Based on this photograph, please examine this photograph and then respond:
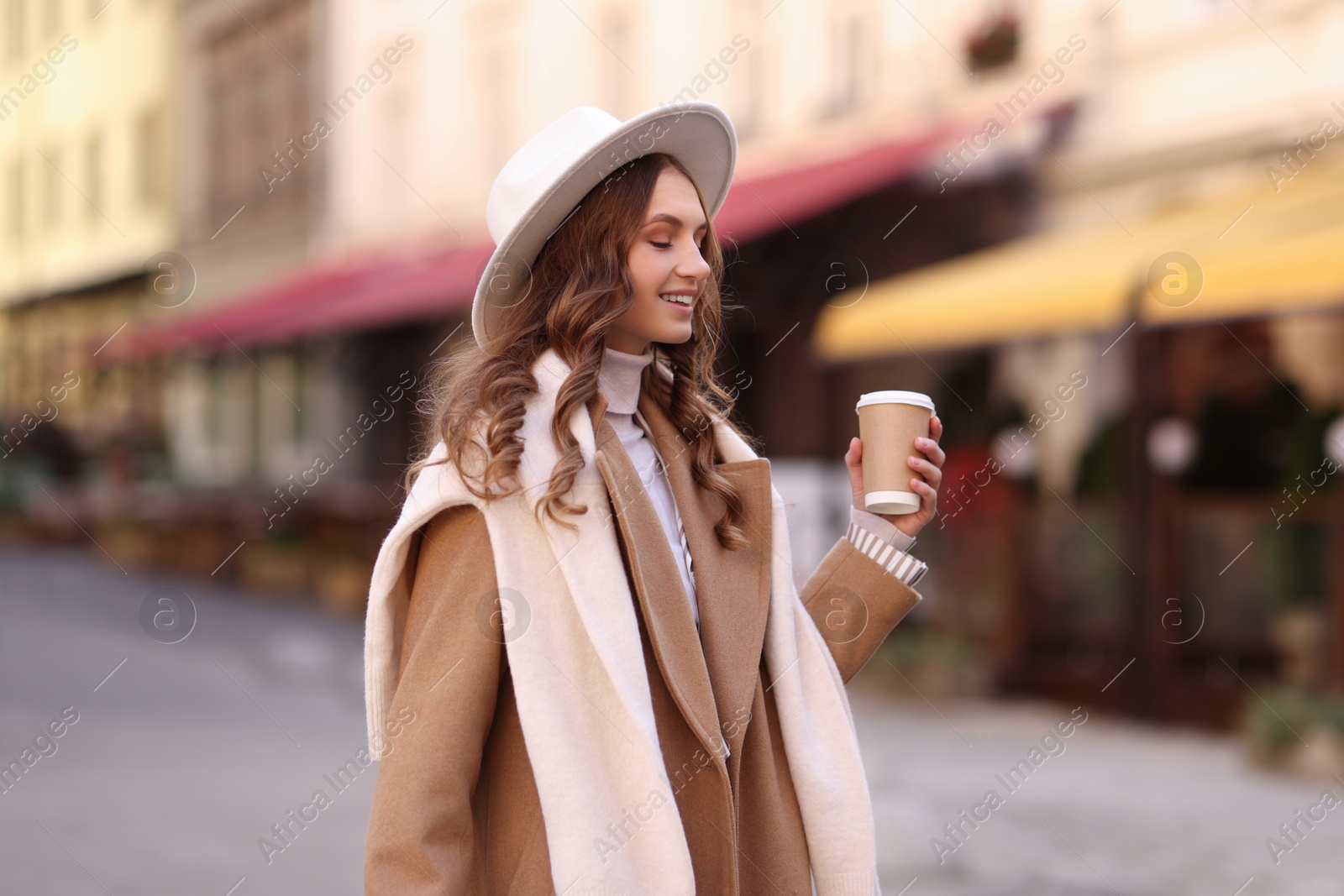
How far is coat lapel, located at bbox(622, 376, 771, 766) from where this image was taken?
205 centimetres

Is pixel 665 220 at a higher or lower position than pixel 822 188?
lower

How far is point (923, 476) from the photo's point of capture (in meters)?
2.25

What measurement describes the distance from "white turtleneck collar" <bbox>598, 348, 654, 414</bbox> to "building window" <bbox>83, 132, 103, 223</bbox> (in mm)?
30127

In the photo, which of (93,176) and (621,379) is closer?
(621,379)

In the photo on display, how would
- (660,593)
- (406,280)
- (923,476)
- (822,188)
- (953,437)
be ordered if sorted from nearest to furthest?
(660,593) → (923,476) → (953,437) → (822,188) → (406,280)

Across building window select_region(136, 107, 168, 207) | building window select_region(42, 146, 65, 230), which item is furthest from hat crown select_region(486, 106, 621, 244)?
building window select_region(42, 146, 65, 230)

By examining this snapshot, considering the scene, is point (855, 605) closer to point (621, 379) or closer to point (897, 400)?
point (897, 400)

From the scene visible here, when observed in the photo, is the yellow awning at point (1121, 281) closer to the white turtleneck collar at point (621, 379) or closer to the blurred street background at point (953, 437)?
the blurred street background at point (953, 437)

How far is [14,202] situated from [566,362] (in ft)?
116

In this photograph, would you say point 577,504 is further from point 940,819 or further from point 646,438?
point 940,819

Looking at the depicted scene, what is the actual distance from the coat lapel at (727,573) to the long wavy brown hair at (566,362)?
18mm

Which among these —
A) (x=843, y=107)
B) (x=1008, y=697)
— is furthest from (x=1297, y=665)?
(x=843, y=107)

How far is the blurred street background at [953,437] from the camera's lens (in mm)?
→ 6629

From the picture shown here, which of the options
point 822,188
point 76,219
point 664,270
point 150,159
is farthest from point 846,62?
point 76,219
